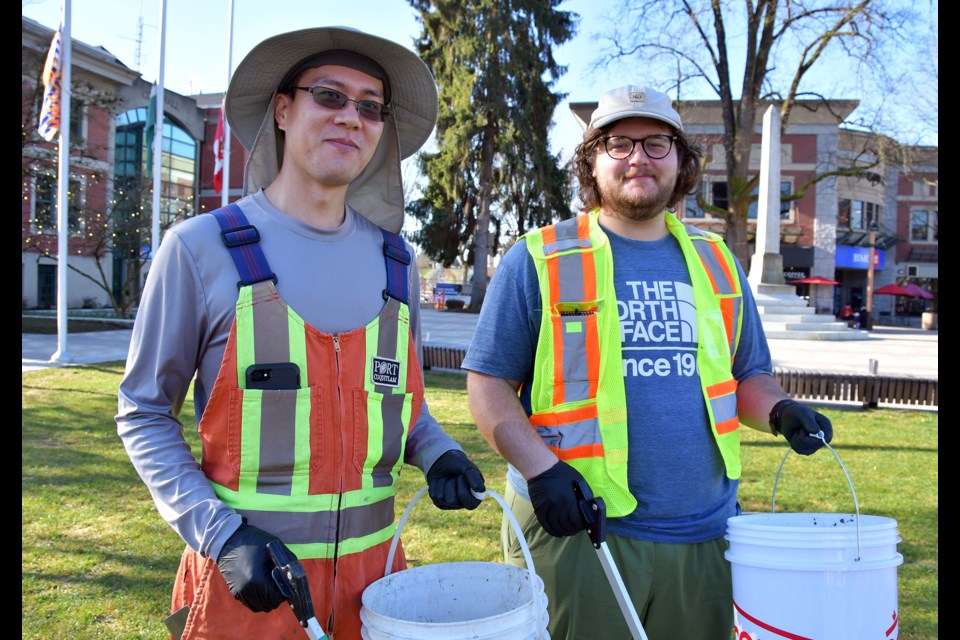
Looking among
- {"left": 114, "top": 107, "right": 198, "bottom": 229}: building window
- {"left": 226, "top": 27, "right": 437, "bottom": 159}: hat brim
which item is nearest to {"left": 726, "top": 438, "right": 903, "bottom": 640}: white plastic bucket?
{"left": 226, "top": 27, "right": 437, "bottom": 159}: hat brim

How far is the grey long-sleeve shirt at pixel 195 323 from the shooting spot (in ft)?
5.12

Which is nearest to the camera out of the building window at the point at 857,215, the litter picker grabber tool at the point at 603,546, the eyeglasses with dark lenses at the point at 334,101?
the litter picker grabber tool at the point at 603,546

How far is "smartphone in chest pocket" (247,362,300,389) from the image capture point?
5.30 ft

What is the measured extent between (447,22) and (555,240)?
31.7 m

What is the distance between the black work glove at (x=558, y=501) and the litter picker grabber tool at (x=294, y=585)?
0.72m

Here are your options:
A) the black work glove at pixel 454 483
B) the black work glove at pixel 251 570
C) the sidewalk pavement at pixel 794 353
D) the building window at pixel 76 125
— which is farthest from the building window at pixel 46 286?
the black work glove at pixel 251 570

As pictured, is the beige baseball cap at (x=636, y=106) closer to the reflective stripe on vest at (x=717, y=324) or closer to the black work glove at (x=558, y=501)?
the reflective stripe on vest at (x=717, y=324)

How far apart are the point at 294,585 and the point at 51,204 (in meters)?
24.3

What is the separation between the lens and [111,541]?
4582 mm

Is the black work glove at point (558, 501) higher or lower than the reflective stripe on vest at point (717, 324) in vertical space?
lower

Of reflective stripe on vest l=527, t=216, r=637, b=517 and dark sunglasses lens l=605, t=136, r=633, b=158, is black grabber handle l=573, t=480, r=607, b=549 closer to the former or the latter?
reflective stripe on vest l=527, t=216, r=637, b=517

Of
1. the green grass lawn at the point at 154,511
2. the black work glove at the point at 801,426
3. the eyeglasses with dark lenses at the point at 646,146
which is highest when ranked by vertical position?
the eyeglasses with dark lenses at the point at 646,146

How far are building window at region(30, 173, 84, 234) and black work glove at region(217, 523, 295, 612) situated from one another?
20.3 meters
